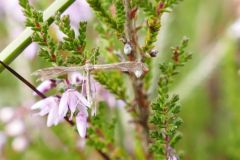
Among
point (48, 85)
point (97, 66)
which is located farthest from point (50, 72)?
point (48, 85)

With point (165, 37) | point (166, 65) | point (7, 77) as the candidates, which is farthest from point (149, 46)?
point (7, 77)

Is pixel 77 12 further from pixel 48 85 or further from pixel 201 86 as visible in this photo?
pixel 201 86

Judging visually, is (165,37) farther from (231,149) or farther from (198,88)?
(231,149)

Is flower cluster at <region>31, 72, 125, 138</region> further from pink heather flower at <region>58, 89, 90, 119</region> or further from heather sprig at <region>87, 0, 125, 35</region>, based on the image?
heather sprig at <region>87, 0, 125, 35</region>

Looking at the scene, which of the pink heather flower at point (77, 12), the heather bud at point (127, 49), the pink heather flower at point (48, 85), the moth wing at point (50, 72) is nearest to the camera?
the moth wing at point (50, 72)

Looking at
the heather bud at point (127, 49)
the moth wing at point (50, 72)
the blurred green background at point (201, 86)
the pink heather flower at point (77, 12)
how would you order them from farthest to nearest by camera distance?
1. the blurred green background at point (201, 86)
2. the pink heather flower at point (77, 12)
3. the heather bud at point (127, 49)
4. the moth wing at point (50, 72)

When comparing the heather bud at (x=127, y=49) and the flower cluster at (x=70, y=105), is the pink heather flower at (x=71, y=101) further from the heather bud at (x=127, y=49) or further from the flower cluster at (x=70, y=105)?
the heather bud at (x=127, y=49)

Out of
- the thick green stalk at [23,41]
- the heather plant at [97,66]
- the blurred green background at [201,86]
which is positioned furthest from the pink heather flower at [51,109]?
the blurred green background at [201,86]
